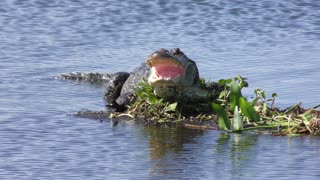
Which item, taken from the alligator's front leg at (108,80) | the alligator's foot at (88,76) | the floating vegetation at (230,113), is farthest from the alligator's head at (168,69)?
the alligator's foot at (88,76)

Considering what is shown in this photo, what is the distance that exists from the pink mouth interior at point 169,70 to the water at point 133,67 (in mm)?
534

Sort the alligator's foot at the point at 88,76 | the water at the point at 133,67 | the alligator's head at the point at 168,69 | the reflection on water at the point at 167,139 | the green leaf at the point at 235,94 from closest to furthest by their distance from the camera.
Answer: the water at the point at 133,67, the reflection on water at the point at 167,139, the green leaf at the point at 235,94, the alligator's head at the point at 168,69, the alligator's foot at the point at 88,76

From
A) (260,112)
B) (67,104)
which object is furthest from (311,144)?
(67,104)

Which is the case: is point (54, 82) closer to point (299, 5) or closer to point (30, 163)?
point (30, 163)

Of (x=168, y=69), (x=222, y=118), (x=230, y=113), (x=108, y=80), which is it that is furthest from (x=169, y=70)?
(x=108, y=80)

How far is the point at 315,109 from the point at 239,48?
204 inches

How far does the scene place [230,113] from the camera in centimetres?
966

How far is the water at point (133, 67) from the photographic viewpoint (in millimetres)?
8062

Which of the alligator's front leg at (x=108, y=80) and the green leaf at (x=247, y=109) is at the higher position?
the alligator's front leg at (x=108, y=80)

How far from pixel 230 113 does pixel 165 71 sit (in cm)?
68

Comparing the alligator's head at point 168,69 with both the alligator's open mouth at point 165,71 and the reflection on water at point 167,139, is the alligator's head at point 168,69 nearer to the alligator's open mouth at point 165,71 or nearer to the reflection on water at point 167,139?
the alligator's open mouth at point 165,71

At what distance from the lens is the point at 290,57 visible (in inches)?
549

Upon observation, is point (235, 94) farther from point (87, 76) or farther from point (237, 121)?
point (87, 76)

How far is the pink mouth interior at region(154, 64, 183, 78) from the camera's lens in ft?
31.9
